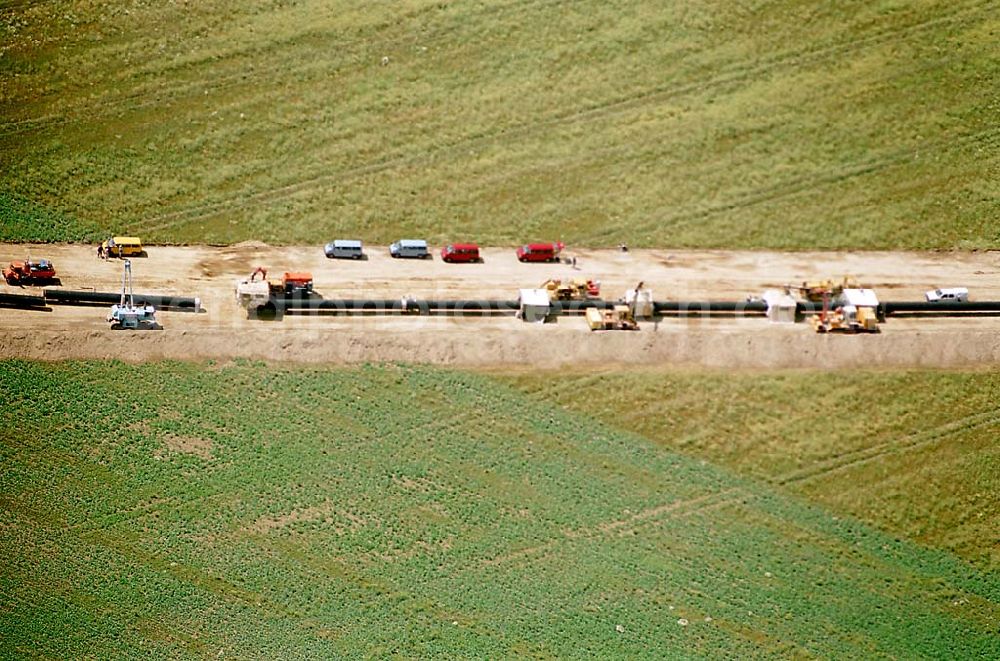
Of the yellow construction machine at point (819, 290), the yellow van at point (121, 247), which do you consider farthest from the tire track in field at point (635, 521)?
the yellow van at point (121, 247)

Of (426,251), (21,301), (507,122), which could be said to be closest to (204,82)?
(507,122)

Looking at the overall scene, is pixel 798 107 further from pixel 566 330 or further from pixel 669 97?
pixel 566 330

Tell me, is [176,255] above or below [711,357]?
above

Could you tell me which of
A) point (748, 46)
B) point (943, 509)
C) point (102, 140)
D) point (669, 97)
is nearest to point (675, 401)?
point (943, 509)

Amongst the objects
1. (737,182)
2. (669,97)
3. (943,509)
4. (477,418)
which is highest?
(669,97)

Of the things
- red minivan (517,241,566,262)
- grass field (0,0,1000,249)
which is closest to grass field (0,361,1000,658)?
red minivan (517,241,566,262)

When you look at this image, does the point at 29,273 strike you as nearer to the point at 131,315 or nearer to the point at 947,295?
the point at 131,315
